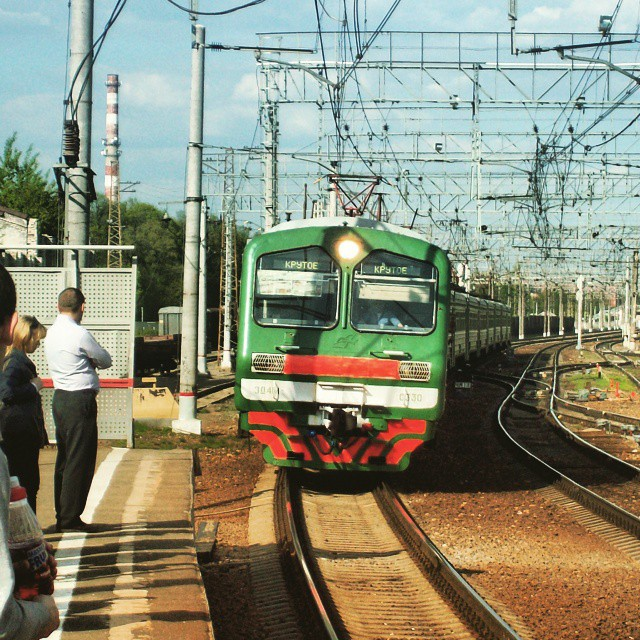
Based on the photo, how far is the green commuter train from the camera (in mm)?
10398

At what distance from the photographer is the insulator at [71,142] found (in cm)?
874

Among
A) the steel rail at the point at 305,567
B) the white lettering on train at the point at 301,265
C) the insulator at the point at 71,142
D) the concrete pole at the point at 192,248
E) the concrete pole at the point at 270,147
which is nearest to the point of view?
the steel rail at the point at 305,567

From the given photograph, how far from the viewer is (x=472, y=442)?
53.3 ft

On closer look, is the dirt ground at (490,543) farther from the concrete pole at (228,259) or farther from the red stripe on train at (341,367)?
the concrete pole at (228,259)

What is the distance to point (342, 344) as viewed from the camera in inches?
416

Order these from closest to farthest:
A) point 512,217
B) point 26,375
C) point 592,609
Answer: point 26,375 < point 592,609 < point 512,217

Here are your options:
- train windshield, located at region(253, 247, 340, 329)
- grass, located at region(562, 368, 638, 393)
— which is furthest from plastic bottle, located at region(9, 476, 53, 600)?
grass, located at region(562, 368, 638, 393)

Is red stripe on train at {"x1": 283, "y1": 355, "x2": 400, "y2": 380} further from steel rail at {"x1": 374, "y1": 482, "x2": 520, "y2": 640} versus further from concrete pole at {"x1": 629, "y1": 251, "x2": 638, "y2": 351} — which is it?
concrete pole at {"x1": 629, "y1": 251, "x2": 638, "y2": 351}

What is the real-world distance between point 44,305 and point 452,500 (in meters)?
4.94

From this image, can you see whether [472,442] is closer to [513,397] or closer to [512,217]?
[513,397]

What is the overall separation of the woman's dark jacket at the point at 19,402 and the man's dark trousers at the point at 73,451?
2.12 feet

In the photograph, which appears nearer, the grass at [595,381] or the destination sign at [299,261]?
the destination sign at [299,261]

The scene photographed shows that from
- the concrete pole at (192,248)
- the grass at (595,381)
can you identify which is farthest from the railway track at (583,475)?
the grass at (595,381)

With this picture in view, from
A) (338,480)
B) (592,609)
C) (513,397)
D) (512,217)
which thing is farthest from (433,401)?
(512,217)
